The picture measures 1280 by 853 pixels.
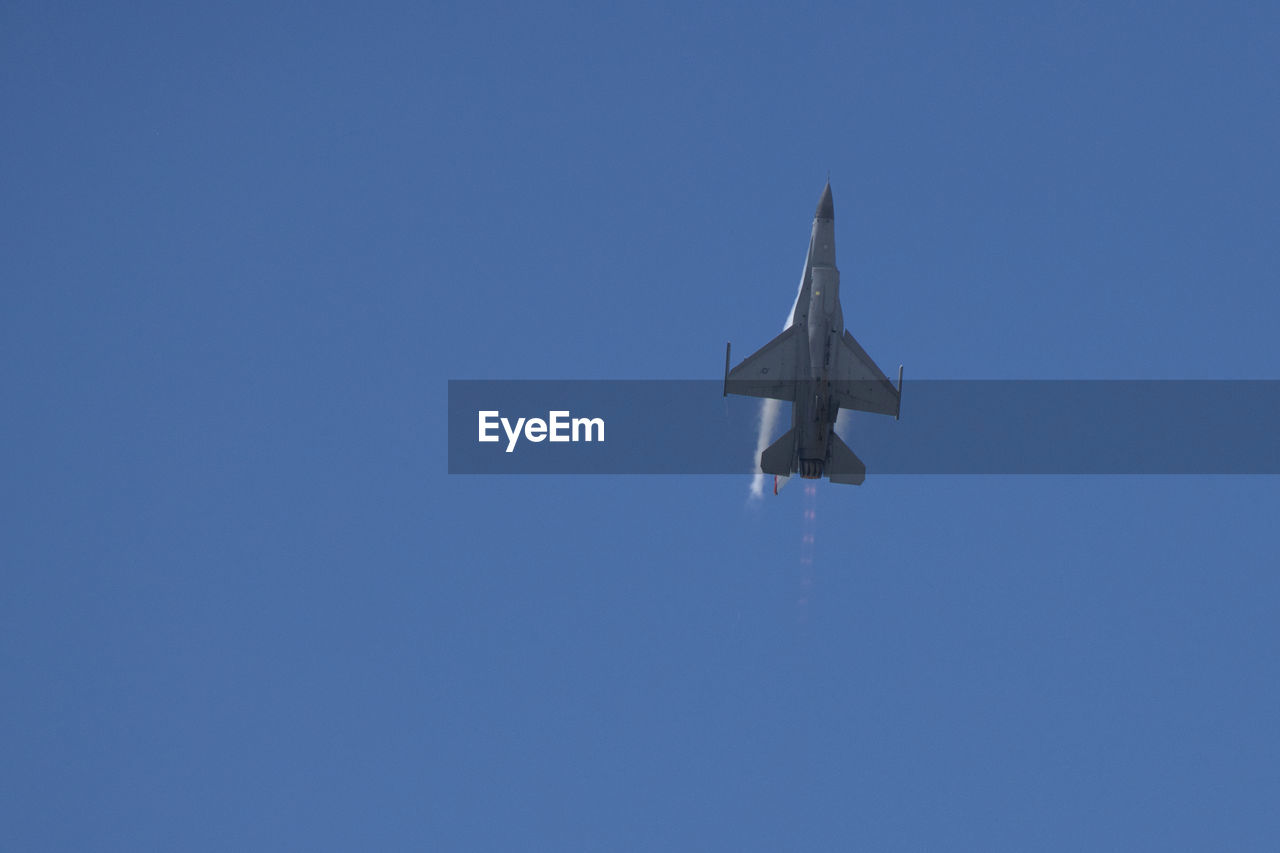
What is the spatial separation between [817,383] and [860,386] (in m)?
2.84

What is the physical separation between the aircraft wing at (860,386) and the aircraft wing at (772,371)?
7.74 ft

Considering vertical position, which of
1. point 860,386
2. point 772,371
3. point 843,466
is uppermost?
point 772,371

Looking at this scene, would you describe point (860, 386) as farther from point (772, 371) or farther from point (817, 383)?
point (772, 371)

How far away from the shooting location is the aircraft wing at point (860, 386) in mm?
88875

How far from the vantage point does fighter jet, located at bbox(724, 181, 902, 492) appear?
289 feet

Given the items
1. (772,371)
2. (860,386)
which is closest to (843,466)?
(860,386)

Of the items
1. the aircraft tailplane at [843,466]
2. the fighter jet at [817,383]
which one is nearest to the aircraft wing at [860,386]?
the fighter jet at [817,383]

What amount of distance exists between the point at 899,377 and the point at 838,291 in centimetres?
700

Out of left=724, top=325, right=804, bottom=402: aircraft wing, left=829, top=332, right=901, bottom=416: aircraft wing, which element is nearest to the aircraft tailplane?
left=829, top=332, right=901, bottom=416: aircraft wing

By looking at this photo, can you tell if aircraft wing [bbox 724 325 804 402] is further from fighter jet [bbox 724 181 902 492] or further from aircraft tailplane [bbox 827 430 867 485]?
aircraft tailplane [bbox 827 430 867 485]

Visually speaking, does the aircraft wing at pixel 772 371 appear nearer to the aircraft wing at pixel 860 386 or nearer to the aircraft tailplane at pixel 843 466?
the aircraft wing at pixel 860 386

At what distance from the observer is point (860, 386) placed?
89125 millimetres

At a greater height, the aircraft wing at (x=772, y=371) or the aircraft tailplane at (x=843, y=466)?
the aircraft wing at (x=772, y=371)

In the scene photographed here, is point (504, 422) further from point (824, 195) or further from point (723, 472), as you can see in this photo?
point (824, 195)
